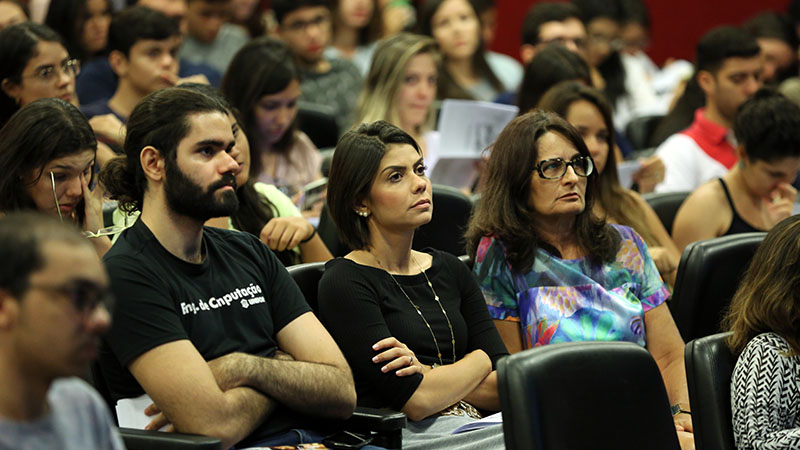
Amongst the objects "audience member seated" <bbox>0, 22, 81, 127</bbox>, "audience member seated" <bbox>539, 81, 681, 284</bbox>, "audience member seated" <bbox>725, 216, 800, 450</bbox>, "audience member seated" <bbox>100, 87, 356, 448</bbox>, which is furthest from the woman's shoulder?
"audience member seated" <bbox>0, 22, 81, 127</bbox>

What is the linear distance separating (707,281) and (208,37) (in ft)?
10.5

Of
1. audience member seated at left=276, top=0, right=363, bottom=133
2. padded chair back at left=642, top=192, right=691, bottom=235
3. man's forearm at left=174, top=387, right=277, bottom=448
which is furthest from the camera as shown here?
audience member seated at left=276, top=0, right=363, bottom=133

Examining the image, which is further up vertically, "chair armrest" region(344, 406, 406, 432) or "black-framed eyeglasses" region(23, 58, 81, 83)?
"black-framed eyeglasses" region(23, 58, 81, 83)

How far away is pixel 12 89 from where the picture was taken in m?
3.18

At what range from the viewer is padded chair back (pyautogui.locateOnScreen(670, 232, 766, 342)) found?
2.87 metres

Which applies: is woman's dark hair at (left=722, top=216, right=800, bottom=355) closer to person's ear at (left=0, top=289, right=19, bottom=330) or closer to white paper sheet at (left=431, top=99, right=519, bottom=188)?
person's ear at (left=0, top=289, right=19, bottom=330)

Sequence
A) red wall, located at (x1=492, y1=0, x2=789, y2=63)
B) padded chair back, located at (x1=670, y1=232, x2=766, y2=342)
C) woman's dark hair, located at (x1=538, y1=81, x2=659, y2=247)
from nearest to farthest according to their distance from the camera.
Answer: padded chair back, located at (x1=670, y1=232, x2=766, y2=342) < woman's dark hair, located at (x1=538, y1=81, x2=659, y2=247) < red wall, located at (x1=492, y1=0, x2=789, y2=63)

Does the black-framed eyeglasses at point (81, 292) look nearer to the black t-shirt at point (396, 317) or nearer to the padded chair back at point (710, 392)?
the black t-shirt at point (396, 317)

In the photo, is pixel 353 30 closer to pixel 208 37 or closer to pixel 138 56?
pixel 208 37

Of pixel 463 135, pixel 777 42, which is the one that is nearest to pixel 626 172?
pixel 463 135

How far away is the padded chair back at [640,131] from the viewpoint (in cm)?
539

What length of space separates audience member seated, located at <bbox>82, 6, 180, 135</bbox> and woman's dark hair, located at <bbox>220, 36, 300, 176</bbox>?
32 centimetres

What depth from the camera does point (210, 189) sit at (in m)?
2.18

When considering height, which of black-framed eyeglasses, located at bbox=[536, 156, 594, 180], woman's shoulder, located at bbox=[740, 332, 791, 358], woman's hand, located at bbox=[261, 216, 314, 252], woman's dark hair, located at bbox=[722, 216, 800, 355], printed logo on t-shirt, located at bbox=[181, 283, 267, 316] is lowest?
woman's hand, located at bbox=[261, 216, 314, 252]
